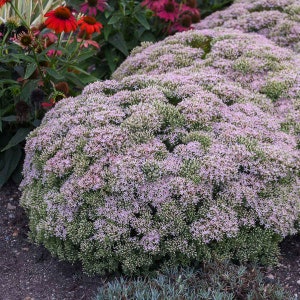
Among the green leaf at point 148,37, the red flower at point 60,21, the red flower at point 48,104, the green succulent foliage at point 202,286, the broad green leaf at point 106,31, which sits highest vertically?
the red flower at point 60,21

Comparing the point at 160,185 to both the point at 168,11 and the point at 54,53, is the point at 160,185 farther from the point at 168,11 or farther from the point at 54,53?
the point at 168,11

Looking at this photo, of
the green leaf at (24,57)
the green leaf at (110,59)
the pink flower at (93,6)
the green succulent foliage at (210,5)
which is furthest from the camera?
the green succulent foliage at (210,5)

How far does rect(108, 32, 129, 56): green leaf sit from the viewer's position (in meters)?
4.85

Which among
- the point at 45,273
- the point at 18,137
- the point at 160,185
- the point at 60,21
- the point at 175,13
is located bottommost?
the point at 45,273

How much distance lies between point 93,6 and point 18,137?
4.58 ft

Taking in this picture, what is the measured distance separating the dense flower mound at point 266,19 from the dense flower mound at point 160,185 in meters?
1.76

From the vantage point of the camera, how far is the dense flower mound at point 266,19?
15.8 ft

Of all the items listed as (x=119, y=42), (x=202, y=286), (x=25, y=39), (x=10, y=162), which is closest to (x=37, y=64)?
(x=25, y=39)

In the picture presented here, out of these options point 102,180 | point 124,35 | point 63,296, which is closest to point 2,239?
point 63,296

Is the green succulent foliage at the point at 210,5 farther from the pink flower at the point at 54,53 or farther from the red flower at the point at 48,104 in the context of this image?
the red flower at the point at 48,104

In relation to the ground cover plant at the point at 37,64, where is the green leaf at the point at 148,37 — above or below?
below

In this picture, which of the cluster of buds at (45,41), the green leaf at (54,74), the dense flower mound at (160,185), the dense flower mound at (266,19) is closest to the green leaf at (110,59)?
the cluster of buds at (45,41)

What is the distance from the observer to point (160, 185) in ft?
9.52

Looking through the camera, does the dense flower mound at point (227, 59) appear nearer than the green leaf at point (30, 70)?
No
